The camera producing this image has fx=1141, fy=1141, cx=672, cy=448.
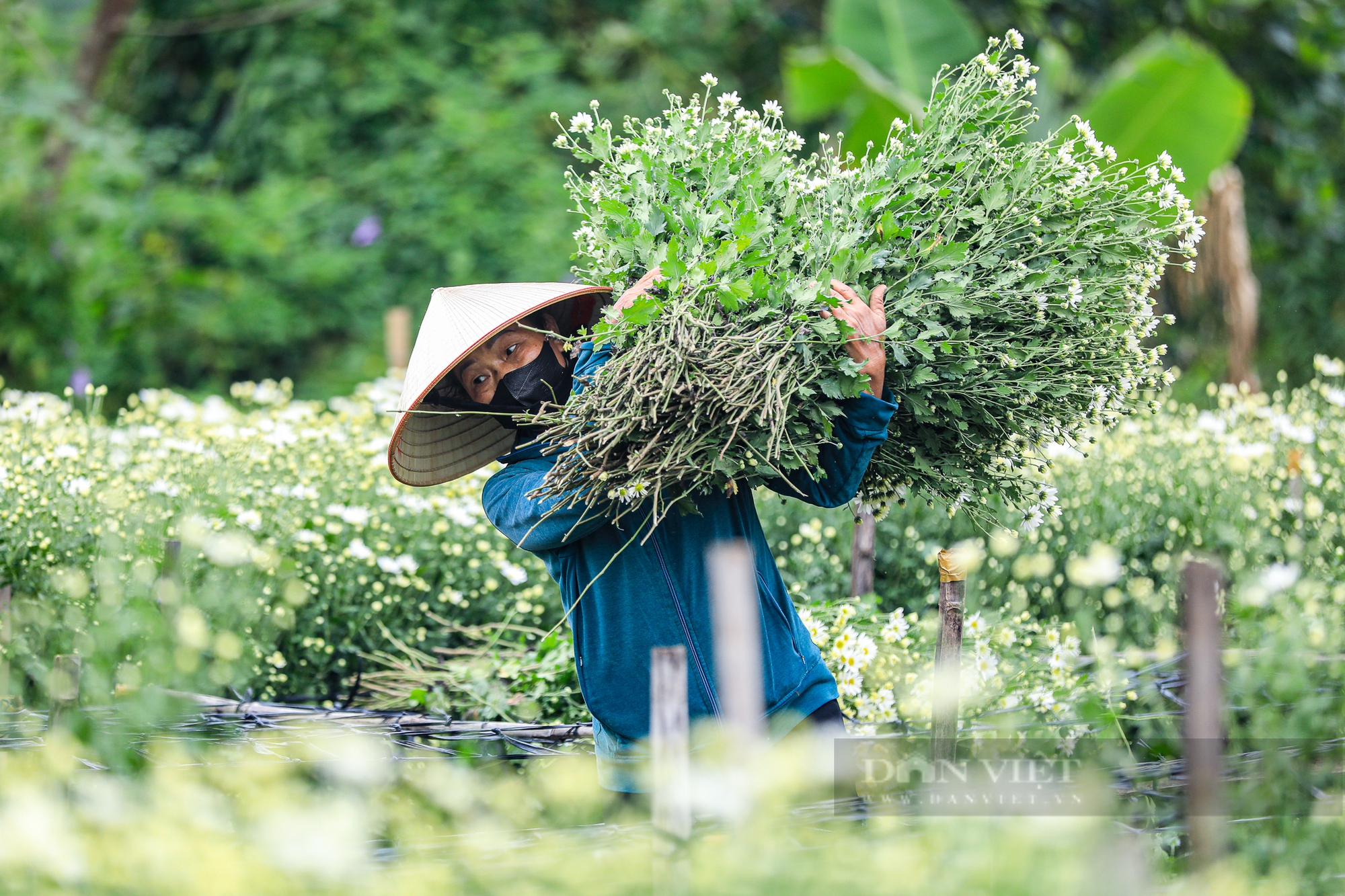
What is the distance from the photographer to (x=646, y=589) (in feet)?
7.54

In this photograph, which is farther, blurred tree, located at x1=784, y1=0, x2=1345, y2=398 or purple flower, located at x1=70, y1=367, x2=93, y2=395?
blurred tree, located at x1=784, y1=0, x2=1345, y2=398

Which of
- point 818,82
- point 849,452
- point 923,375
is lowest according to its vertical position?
point 849,452

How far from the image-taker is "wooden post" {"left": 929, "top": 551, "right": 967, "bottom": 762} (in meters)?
2.56

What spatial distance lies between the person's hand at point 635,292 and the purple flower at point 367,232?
307 inches

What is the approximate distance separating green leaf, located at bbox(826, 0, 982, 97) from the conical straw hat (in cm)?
640

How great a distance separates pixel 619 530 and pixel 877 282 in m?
0.74

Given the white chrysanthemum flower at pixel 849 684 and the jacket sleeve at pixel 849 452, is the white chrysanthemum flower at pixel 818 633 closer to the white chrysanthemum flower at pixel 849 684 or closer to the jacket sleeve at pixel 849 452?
the white chrysanthemum flower at pixel 849 684

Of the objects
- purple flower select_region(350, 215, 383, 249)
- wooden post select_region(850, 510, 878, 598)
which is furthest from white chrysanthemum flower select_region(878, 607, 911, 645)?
purple flower select_region(350, 215, 383, 249)

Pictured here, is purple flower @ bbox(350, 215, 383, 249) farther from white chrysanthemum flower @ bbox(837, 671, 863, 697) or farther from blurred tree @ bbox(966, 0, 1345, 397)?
white chrysanthemum flower @ bbox(837, 671, 863, 697)

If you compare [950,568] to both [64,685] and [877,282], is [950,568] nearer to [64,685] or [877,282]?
[877,282]

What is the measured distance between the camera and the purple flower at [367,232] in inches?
373

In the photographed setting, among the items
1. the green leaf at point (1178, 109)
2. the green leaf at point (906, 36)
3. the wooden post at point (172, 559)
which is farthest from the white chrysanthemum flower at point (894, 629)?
the green leaf at point (906, 36)

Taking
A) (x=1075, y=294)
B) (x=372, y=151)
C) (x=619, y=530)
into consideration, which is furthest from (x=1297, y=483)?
(x=372, y=151)

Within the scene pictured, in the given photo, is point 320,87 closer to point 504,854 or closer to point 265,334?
point 265,334
